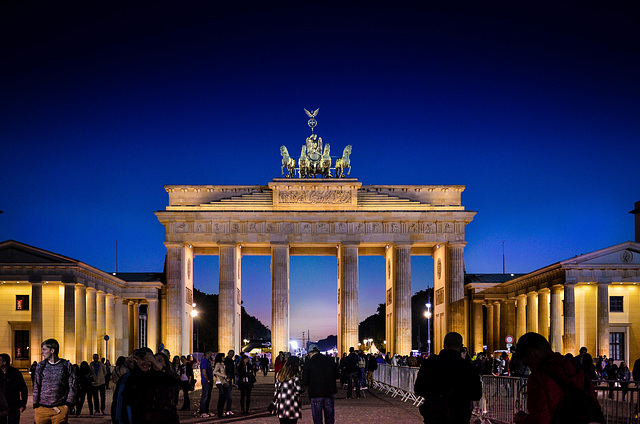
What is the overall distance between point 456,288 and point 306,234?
13708 millimetres

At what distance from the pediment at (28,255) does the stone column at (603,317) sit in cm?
3376

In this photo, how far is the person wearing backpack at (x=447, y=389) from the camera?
9945 millimetres

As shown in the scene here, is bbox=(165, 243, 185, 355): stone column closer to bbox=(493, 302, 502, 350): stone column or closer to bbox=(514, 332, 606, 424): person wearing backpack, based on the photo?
bbox=(493, 302, 502, 350): stone column

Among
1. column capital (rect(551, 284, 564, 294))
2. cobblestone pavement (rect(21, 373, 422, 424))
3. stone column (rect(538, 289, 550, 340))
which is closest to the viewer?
cobblestone pavement (rect(21, 373, 422, 424))

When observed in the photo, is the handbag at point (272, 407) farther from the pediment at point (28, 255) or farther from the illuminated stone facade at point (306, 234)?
the illuminated stone facade at point (306, 234)

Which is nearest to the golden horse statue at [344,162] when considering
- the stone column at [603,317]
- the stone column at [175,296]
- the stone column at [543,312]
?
the stone column at [175,296]

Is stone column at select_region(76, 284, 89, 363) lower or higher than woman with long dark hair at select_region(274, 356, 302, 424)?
lower

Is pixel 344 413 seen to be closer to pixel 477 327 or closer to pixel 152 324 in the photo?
pixel 477 327

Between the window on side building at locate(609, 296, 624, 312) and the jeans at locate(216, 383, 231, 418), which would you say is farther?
the window on side building at locate(609, 296, 624, 312)

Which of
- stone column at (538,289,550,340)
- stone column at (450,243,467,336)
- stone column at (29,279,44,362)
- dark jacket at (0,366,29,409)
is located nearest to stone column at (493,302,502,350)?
stone column at (450,243,467,336)

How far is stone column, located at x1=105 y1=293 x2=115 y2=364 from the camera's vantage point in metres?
66.9

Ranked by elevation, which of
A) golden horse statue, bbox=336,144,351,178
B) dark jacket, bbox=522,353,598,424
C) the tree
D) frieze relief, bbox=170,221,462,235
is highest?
golden horse statue, bbox=336,144,351,178

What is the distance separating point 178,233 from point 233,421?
1873 inches

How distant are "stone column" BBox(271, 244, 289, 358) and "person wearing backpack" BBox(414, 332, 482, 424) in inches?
2349
